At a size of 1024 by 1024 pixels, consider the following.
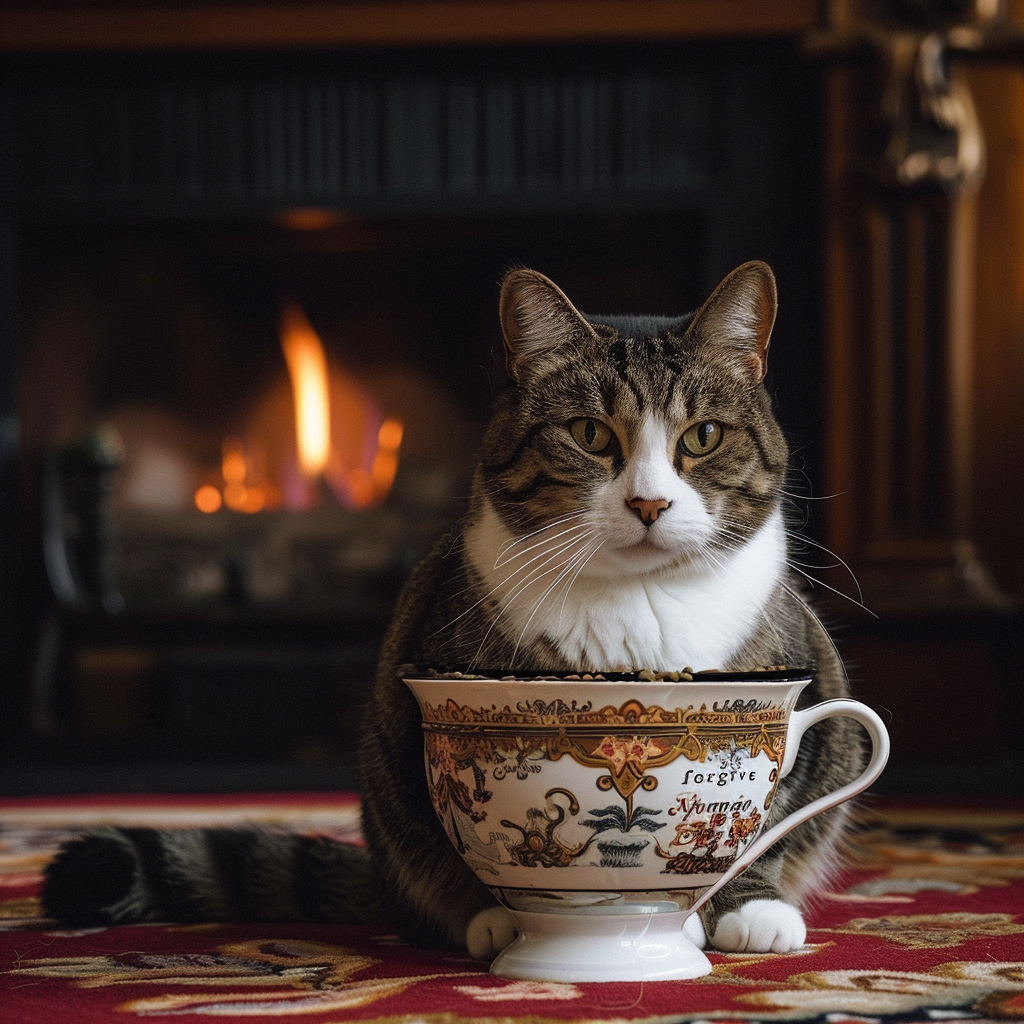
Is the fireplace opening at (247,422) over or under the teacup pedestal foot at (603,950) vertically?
over

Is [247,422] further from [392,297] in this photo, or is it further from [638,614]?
[638,614]

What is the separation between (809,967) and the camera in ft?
2.10

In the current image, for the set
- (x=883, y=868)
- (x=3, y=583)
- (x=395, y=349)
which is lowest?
(x=883, y=868)

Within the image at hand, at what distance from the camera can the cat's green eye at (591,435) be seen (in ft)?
2.32

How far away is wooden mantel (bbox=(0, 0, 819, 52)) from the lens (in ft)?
7.13

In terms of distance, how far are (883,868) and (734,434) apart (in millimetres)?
485

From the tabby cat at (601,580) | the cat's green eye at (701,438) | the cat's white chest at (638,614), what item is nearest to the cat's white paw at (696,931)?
the tabby cat at (601,580)

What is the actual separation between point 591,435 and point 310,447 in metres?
1.78

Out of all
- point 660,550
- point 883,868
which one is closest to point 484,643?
point 660,550

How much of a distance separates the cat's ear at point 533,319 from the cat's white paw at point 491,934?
303 mm

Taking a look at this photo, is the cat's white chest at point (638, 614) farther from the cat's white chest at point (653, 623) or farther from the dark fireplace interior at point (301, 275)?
the dark fireplace interior at point (301, 275)

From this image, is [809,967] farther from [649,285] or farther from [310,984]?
[649,285]

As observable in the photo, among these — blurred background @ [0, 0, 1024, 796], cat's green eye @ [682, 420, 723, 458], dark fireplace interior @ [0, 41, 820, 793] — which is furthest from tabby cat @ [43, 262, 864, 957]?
dark fireplace interior @ [0, 41, 820, 793]

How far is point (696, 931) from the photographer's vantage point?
693mm
